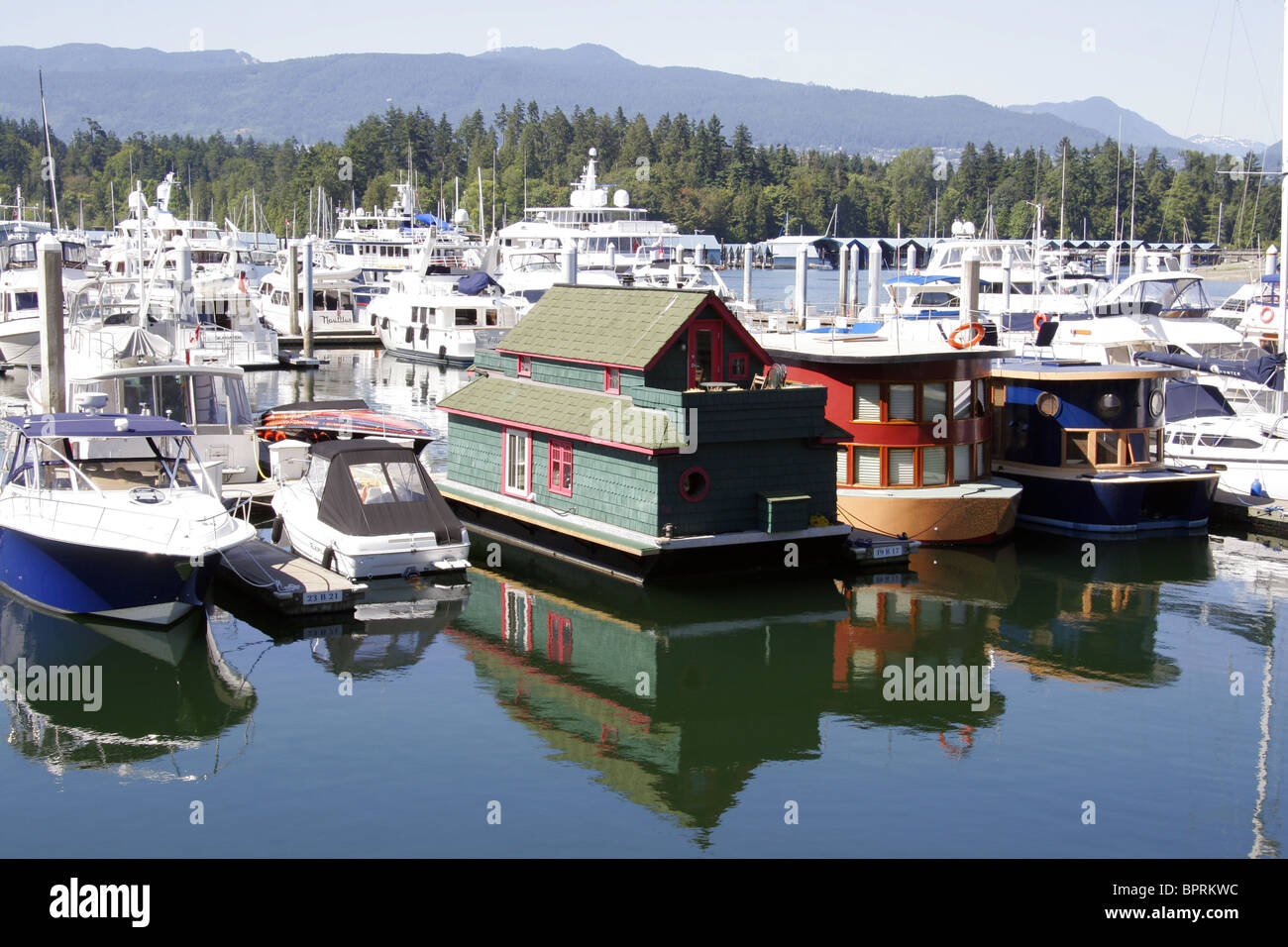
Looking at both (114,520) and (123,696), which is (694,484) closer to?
(114,520)

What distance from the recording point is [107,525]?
70.6 feet

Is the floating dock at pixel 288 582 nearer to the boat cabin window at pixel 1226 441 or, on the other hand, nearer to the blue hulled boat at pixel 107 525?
the blue hulled boat at pixel 107 525

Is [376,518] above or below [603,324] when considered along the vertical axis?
below

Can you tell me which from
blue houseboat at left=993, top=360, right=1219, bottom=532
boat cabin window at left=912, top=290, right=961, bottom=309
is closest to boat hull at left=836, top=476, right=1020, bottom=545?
blue houseboat at left=993, top=360, right=1219, bottom=532

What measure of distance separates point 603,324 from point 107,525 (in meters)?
10.2

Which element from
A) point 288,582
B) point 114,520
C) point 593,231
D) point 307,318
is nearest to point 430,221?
point 593,231

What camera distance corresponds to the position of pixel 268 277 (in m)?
81.2

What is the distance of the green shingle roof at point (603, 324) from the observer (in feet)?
84.9

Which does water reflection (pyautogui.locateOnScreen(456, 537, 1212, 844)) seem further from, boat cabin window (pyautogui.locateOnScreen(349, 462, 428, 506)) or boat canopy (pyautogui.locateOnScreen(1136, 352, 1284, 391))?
boat canopy (pyautogui.locateOnScreen(1136, 352, 1284, 391))

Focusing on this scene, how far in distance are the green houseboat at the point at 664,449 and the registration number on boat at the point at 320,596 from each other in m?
4.55

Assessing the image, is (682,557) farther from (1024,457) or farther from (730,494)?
(1024,457)

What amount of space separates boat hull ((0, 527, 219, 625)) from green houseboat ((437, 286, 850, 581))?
23.7ft

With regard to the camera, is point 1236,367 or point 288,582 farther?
point 1236,367
